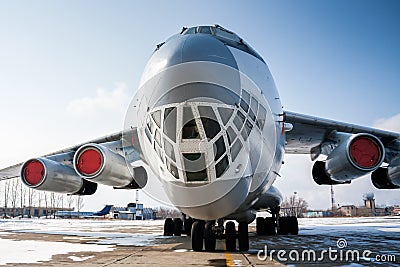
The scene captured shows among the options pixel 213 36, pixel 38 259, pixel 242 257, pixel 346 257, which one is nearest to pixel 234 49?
pixel 213 36

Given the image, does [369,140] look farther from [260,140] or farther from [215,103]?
[215,103]

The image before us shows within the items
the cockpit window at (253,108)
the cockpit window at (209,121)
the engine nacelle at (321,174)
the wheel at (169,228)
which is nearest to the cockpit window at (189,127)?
the cockpit window at (209,121)

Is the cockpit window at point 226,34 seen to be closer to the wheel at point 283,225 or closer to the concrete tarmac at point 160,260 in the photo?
the concrete tarmac at point 160,260

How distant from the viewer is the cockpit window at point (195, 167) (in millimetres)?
4914

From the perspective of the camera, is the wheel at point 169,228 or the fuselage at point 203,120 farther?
the wheel at point 169,228

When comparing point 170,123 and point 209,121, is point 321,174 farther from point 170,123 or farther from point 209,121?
point 170,123

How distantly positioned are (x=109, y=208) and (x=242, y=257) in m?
73.9

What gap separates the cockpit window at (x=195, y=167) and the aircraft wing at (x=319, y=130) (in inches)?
199

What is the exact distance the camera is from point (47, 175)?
971 centimetres

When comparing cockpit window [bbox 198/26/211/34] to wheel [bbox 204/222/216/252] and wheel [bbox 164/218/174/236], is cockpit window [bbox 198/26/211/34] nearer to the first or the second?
wheel [bbox 204/222/216/252]

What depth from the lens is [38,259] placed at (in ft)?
20.6

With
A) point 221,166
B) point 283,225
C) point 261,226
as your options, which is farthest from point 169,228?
point 221,166

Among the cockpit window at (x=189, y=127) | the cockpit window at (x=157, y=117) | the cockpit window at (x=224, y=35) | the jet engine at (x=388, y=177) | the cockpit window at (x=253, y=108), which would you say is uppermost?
the cockpit window at (x=224, y=35)

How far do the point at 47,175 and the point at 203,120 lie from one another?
640 centimetres
